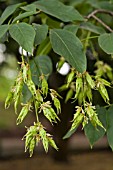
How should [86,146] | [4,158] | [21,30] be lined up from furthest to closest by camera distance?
[86,146]
[4,158]
[21,30]

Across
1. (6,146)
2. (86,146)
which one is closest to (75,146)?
(86,146)

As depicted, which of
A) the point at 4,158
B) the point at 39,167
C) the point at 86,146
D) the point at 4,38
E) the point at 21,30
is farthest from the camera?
the point at 86,146

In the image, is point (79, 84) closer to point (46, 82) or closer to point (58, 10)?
point (46, 82)

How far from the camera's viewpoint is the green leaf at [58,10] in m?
0.93

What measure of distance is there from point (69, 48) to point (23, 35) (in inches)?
4.2

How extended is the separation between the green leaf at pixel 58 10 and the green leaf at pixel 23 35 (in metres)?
0.16

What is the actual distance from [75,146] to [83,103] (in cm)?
567

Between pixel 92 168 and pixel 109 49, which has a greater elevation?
pixel 109 49

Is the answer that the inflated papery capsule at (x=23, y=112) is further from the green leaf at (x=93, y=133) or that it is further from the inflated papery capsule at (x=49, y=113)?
the green leaf at (x=93, y=133)

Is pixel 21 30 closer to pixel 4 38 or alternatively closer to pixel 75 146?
pixel 4 38

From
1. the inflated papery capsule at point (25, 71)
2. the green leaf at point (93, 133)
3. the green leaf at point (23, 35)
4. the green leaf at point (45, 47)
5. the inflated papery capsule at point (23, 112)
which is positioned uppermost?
the green leaf at point (23, 35)

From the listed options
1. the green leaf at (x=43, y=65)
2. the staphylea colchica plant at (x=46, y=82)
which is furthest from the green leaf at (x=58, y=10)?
the green leaf at (x=43, y=65)

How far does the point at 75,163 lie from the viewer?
505 cm

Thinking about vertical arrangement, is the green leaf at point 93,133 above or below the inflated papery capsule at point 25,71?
below
